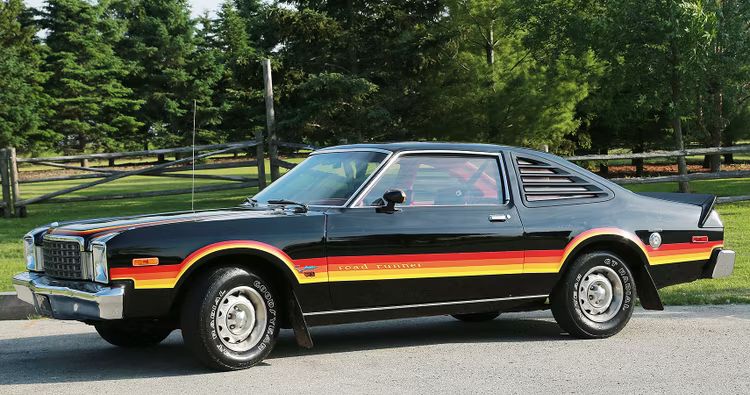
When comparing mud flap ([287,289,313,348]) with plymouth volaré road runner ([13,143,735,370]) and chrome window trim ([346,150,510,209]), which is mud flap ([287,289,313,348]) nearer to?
plymouth volaré road runner ([13,143,735,370])

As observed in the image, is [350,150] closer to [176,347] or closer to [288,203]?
[288,203]

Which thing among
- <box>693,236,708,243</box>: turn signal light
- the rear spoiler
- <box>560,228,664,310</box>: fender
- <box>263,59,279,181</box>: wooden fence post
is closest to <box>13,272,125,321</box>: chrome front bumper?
<box>560,228,664,310</box>: fender

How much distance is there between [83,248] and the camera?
20.1 ft

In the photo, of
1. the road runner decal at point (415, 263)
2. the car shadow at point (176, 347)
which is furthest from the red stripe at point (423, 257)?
the car shadow at point (176, 347)

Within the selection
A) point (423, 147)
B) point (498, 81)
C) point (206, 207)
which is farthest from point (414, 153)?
point (498, 81)

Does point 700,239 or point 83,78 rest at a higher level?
point 83,78

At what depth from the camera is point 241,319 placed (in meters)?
6.31

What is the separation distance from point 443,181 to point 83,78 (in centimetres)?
5924

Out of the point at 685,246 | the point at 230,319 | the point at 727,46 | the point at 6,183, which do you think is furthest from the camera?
the point at 727,46

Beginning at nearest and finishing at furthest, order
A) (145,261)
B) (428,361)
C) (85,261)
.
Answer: (145,261) < (85,261) < (428,361)

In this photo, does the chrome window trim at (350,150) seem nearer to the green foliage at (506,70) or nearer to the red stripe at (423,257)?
the red stripe at (423,257)

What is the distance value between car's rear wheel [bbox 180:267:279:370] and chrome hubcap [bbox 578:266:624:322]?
2.55 meters

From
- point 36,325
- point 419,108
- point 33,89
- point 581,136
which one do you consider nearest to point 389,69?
point 419,108

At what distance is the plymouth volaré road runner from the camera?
6.12 meters
